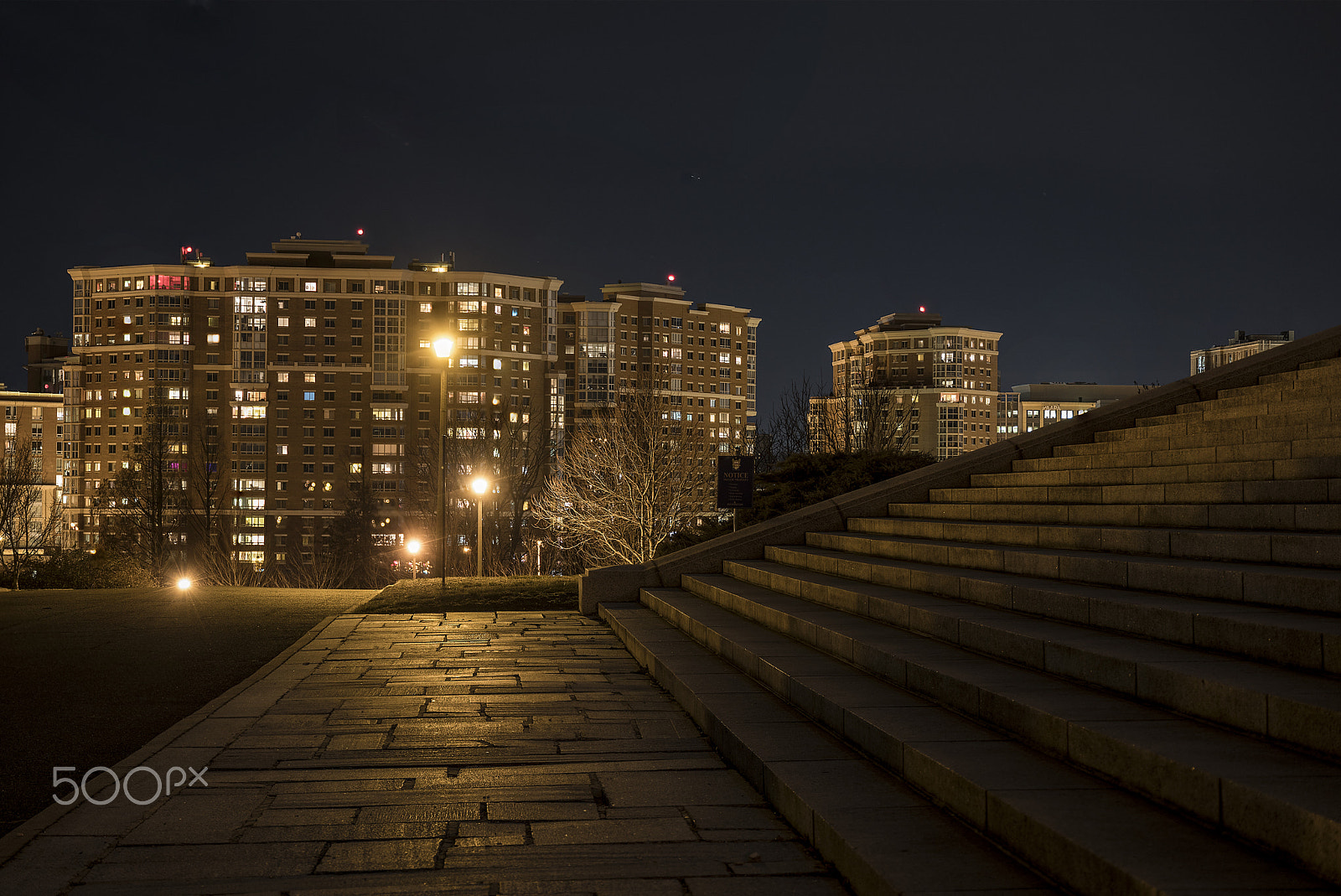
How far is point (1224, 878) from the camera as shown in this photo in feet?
8.94

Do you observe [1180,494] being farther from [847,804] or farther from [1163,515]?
[847,804]

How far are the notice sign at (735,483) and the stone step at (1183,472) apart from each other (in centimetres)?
413

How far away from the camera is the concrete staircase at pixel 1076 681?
3.13 metres

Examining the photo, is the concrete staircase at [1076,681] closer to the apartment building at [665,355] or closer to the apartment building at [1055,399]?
the apartment building at [1055,399]

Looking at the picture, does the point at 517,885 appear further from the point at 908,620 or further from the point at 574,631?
the point at 574,631

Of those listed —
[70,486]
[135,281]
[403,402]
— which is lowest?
[70,486]

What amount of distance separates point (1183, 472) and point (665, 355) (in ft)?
403

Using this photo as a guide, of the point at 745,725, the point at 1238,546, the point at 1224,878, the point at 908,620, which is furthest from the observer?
the point at 908,620

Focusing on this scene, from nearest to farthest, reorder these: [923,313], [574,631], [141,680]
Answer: [141,680], [574,631], [923,313]

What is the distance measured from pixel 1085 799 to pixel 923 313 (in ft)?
499

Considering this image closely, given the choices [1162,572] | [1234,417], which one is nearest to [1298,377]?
[1234,417]

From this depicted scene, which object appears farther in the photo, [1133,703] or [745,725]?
[745,725]

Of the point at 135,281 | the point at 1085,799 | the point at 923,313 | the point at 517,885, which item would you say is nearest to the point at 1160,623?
the point at 1085,799

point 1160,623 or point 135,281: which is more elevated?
point 135,281
